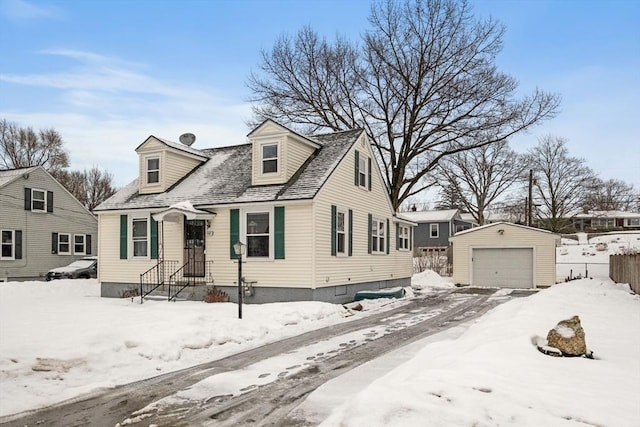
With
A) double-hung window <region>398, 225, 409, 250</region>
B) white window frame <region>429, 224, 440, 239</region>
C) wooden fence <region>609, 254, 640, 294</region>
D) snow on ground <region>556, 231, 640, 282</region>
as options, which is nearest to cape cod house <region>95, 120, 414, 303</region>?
double-hung window <region>398, 225, 409, 250</region>

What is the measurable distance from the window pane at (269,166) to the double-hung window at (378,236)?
17.4 feet

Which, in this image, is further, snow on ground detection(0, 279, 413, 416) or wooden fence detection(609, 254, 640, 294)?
wooden fence detection(609, 254, 640, 294)

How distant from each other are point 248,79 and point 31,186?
14065 millimetres

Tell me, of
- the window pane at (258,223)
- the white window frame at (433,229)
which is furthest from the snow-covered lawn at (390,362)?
the white window frame at (433,229)

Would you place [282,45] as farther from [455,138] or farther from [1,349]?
[1,349]

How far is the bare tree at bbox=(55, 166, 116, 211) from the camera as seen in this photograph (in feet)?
172

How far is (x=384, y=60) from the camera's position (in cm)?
2638

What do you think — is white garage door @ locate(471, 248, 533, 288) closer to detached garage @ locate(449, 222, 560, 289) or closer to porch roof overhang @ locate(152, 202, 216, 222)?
detached garage @ locate(449, 222, 560, 289)

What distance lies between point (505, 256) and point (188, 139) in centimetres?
1666

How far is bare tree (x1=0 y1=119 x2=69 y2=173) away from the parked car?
20.8 meters

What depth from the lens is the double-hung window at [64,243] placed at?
30.0 metres

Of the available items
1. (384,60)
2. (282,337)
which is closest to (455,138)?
(384,60)

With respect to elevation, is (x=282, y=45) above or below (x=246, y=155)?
above

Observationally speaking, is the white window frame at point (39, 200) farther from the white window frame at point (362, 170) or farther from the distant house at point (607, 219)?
the distant house at point (607, 219)
